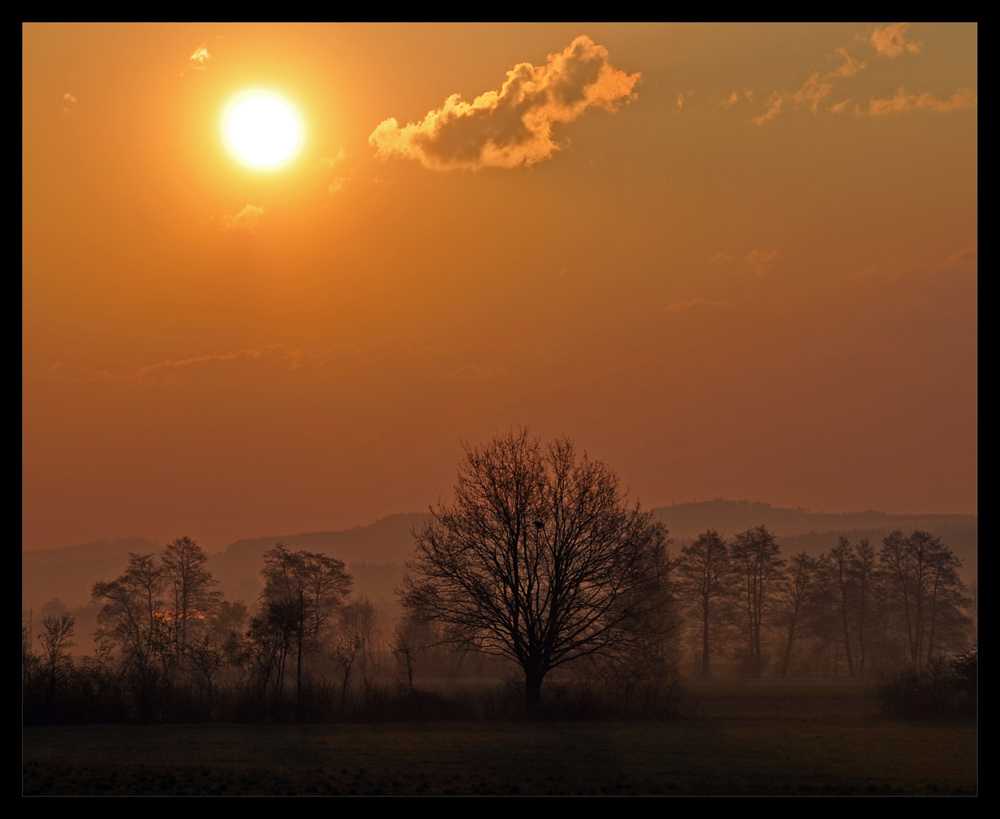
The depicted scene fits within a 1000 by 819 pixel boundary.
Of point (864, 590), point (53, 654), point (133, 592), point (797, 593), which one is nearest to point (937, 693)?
point (53, 654)

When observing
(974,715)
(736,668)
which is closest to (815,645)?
(736,668)

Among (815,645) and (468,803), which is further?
(815,645)

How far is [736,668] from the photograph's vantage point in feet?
260

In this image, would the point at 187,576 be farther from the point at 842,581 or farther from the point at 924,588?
the point at 924,588

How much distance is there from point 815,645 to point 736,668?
9306 mm

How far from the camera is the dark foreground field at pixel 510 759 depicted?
1920cm

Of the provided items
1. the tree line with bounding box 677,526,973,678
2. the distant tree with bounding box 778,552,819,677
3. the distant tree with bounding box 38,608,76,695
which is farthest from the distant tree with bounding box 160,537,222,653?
the distant tree with bounding box 778,552,819,677

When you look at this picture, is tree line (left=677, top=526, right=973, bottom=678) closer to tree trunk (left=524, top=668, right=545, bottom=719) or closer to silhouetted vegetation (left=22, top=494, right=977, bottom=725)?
silhouetted vegetation (left=22, top=494, right=977, bottom=725)

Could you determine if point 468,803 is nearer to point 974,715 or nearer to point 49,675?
point 49,675

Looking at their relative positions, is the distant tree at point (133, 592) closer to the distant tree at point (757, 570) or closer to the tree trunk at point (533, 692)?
the tree trunk at point (533, 692)

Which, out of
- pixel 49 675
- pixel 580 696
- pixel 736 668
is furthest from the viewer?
pixel 736 668

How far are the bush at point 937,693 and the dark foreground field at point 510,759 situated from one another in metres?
1.87

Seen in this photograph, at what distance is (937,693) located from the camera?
34.5 meters

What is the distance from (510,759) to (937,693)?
23.4m
